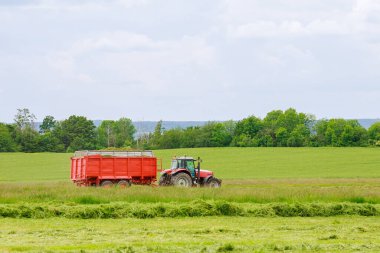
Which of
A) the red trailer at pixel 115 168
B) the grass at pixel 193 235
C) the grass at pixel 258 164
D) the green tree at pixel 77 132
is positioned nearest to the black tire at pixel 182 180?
the red trailer at pixel 115 168

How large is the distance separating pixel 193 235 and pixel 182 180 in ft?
67.5

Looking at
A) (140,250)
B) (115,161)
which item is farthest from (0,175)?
(140,250)

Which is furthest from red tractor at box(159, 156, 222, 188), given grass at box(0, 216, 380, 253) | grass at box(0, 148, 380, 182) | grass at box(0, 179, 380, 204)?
grass at box(0, 148, 380, 182)

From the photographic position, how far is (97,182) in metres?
38.4

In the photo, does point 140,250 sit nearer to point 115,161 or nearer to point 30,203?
point 30,203

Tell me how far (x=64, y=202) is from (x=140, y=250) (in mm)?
9753

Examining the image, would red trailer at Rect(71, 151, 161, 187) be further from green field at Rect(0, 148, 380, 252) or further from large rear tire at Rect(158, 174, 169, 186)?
green field at Rect(0, 148, 380, 252)

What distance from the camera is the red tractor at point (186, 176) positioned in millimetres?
37781

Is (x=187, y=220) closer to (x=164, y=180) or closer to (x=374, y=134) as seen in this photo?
(x=164, y=180)

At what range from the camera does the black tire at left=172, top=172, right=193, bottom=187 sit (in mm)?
37625

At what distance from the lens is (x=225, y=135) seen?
439 feet

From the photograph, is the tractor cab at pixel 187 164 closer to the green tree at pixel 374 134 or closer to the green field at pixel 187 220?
the green field at pixel 187 220

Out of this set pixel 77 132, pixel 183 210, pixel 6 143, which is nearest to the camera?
pixel 183 210

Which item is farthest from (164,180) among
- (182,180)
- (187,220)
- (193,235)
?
(193,235)
